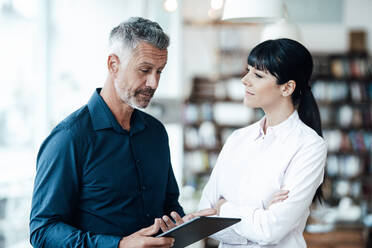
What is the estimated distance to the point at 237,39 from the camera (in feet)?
25.4

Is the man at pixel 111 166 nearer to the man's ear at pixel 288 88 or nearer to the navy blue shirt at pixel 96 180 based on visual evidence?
the navy blue shirt at pixel 96 180

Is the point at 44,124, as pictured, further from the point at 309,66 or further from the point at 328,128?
the point at 328,128

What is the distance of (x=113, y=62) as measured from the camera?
1711 millimetres

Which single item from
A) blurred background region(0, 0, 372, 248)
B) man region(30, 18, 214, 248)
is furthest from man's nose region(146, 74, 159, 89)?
blurred background region(0, 0, 372, 248)

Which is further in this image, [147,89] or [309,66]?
[309,66]

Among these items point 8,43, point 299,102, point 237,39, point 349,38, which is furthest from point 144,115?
point 349,38

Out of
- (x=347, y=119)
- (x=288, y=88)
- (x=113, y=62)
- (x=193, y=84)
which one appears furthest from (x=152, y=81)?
(x=347, y=119)

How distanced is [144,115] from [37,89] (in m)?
1.60

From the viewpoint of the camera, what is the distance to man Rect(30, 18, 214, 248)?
157 centimetres

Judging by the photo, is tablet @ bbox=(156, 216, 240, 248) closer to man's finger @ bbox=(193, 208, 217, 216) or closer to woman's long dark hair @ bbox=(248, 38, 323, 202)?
man's finger @ bbox=(193, 208, 217, 216)

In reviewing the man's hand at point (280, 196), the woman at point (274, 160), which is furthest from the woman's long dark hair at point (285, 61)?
the man's hand at point (280, 196)

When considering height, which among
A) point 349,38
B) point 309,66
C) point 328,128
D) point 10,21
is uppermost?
point 349,38

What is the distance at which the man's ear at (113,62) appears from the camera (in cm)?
171

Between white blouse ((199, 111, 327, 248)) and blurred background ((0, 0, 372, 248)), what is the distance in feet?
2.94
